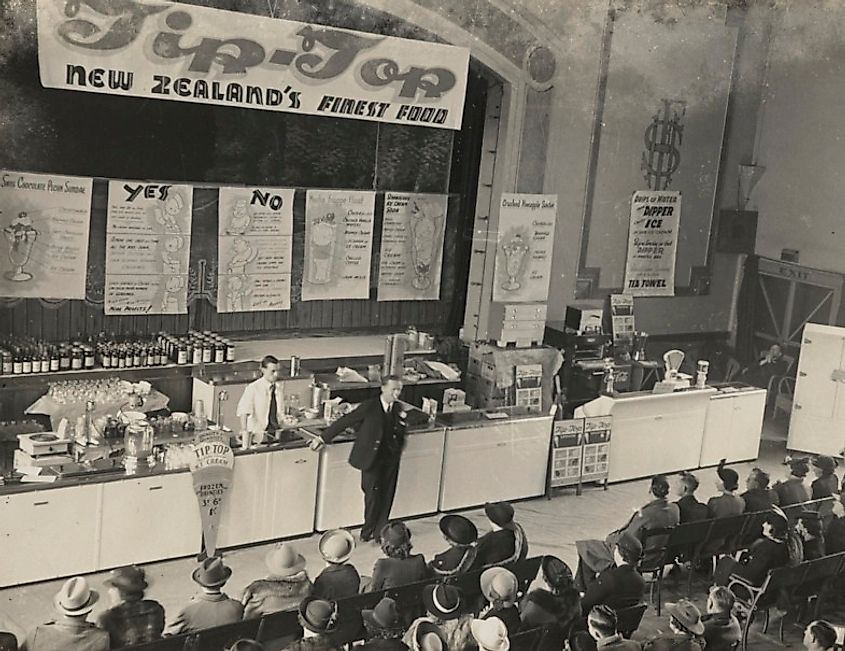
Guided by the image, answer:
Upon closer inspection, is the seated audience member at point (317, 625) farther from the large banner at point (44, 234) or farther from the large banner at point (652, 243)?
the large banner at point (652, 243)

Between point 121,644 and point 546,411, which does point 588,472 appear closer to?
point 546,411

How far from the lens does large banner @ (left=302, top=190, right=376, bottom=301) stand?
1045 cm

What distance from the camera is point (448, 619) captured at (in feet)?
19.6

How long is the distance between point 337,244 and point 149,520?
3.49 m

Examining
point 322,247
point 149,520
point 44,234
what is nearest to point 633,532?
point 149,520

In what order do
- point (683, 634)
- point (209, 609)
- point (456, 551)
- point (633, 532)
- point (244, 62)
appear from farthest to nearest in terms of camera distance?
point (244, 62) < point (633, 532) < point (456, 551) < point (683, 634) < point (209, 609)

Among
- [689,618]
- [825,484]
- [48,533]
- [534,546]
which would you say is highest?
[825,484]

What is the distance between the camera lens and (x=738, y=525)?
7.98 metres

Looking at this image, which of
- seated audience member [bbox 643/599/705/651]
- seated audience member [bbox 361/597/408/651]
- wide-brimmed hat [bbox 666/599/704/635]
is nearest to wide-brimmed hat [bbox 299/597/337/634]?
seated audience member [bbox 361/597/408/651]

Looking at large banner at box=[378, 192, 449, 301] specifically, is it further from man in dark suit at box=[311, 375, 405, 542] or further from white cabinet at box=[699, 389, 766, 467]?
white cabinet at box=[699, 389, 766, 467]

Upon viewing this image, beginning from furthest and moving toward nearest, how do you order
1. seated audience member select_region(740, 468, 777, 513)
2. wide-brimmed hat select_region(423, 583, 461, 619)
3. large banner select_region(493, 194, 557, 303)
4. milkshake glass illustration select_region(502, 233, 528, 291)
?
milkshake glass illustration select_region(502, 233, 528, 291)
large banner select_region(493, 194, 557, 303)
seated audience member select_region(740, 468, 777, 513)
wide-brimmed hat select_region(423, 583, 461, 619)

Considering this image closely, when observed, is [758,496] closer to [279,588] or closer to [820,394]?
[820,394]

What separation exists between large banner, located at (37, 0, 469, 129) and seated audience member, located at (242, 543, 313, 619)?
11.8 feet

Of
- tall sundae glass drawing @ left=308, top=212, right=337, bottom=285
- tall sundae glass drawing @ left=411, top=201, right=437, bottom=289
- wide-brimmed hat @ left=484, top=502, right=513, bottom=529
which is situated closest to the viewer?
wide-brimmed hat @ left=484, top=502, right=513, bottom=529
